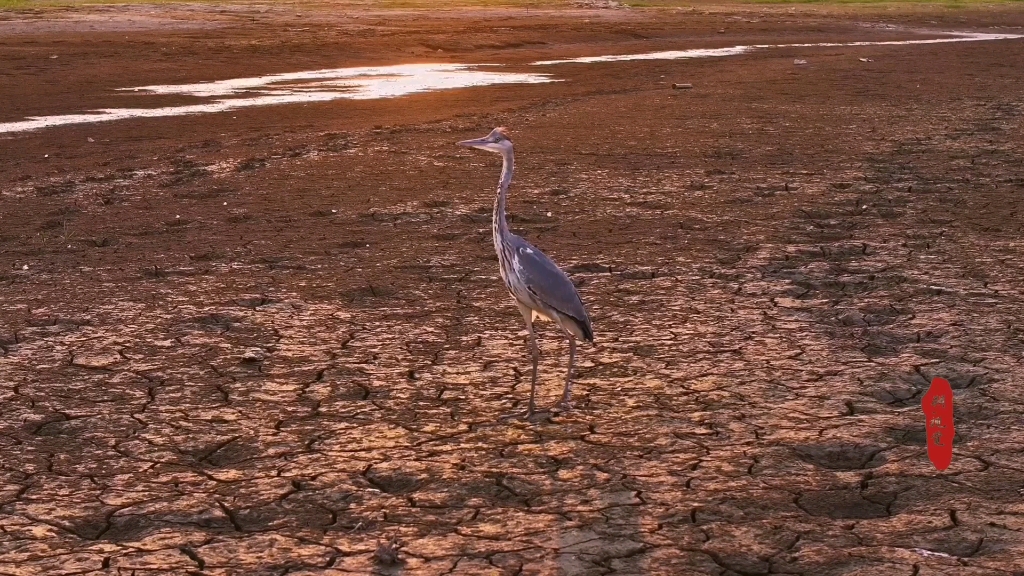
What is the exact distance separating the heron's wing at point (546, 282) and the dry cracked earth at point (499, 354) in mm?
621

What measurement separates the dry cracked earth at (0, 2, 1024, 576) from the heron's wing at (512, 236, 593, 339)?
62cm

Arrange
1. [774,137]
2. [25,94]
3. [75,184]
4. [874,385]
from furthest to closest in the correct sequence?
[25,94], [774,137], [75,184], [874,385]

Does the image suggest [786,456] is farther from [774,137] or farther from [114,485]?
[774,137]

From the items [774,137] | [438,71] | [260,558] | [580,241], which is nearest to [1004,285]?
[580,241]

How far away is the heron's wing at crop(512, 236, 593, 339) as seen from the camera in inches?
237

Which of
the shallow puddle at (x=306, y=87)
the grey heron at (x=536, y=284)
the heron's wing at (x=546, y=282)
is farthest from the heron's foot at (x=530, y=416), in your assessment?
the shallow puddle at (x=306, y=87)

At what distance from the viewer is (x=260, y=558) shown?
4777 millimetres

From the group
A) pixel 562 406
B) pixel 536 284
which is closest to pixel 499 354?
pixel 562 406

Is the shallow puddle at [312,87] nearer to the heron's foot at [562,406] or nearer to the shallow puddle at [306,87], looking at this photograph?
the shallow puddle at [306,87]

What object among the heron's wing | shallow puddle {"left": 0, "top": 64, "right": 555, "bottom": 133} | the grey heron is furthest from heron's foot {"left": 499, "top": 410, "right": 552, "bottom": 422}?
shallow puddle {"left": 0, "top": 64, "right": 555, "bottom": 133}

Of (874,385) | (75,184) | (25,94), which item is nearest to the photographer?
(874,385)

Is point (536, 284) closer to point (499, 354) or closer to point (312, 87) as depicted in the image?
point (499, 354)

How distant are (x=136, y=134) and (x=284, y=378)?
35.0ft

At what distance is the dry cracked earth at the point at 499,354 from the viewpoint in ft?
16.4
